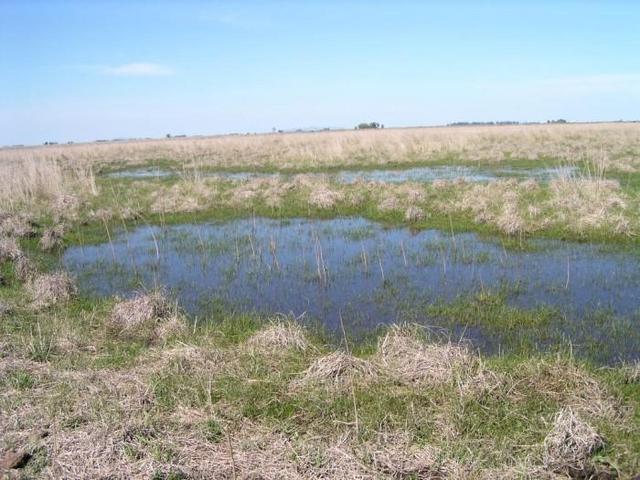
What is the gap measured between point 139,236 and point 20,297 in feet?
19.2

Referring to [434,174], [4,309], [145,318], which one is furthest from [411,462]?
[434,174]

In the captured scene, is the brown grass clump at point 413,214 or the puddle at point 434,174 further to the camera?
the puddle at point 434,174

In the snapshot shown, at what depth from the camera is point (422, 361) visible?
5.80 meters

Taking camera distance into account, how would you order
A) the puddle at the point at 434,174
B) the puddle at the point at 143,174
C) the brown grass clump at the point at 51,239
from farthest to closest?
the puddle at the point at 143,174 → the puddle at the point at 434,174 → the brown grass clump at the point at 51,239

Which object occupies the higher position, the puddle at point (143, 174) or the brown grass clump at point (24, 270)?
the puddle at point (143, 174)

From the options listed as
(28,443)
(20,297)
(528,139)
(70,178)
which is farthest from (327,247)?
(528,139)

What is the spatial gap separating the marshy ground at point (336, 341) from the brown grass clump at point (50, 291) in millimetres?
36

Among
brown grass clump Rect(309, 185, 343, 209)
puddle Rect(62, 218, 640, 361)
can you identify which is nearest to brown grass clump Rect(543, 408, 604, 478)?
puddle Rect(62, 218, 640, 361)

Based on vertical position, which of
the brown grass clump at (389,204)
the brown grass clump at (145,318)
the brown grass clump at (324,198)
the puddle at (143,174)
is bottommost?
the brown grass clump at (145,318)

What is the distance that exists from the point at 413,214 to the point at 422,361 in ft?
30.1

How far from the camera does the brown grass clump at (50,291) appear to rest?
8.68m

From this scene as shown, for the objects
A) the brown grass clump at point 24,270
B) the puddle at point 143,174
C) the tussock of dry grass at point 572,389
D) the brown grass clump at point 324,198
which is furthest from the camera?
the puddle at point 143,174

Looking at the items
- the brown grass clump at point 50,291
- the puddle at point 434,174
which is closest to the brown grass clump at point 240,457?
the brown grass clump at point 50,291

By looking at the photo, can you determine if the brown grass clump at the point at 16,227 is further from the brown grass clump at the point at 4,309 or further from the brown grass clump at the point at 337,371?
the brown grass clump at the point at 337,371
